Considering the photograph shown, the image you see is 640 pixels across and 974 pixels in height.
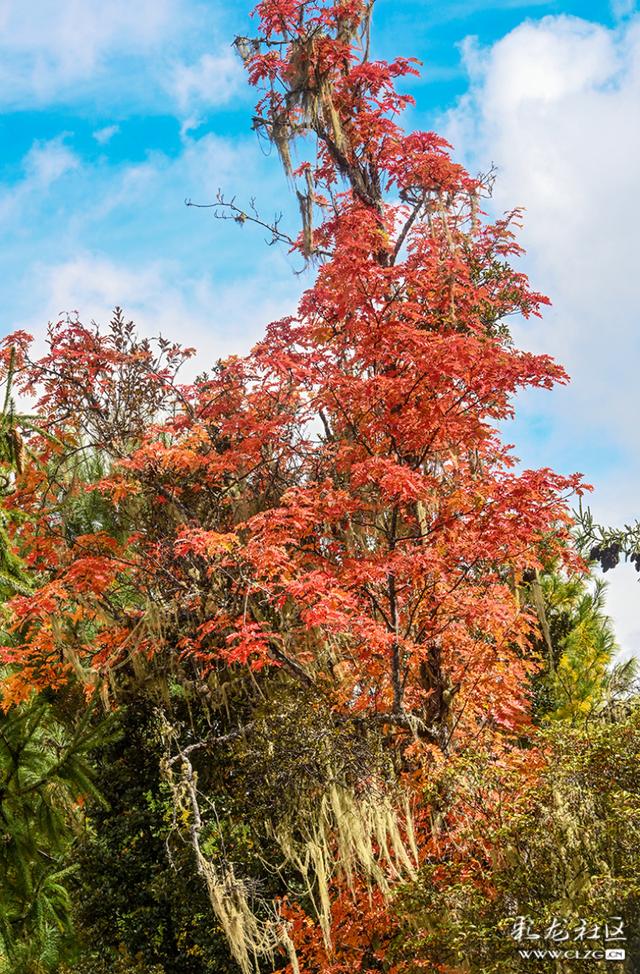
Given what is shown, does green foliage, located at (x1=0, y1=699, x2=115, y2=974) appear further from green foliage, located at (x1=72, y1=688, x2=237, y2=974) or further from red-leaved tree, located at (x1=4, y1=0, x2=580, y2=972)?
green foliage, located at (x1=72, y1=688, x2=237, y2=974)

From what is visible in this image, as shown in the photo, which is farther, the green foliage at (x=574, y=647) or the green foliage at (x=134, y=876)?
the green foliage at (x=574, y=647)

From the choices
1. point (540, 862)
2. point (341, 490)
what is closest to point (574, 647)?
point (341, 490)

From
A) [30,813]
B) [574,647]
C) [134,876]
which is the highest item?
[574,647]

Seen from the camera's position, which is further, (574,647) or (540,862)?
(574,647)

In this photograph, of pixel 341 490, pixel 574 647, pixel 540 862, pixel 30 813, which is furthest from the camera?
pixel 574 647

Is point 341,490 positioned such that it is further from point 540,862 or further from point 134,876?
point 134,876

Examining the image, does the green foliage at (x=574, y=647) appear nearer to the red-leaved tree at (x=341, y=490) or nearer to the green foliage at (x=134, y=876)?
the red-leaved tree at (x=341, y=490)

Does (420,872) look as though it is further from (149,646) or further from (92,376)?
(92,376)

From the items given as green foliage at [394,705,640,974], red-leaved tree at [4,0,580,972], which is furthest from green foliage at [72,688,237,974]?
green foliage at [394,705,640,974]

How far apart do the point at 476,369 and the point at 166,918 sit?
6.80 m

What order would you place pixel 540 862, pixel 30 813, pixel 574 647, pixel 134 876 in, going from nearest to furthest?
pixel 30 813
pixel 540 862
pixel 134 876
pixel 574 647

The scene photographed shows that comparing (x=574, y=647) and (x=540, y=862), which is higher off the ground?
(x=574, y=647)

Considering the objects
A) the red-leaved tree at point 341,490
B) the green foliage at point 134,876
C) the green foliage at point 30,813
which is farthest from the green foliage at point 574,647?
the green foliage at point 30,813

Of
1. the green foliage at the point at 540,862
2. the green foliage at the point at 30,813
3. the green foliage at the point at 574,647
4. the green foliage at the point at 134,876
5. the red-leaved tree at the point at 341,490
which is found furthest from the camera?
the green foliage at the point at 574,647
